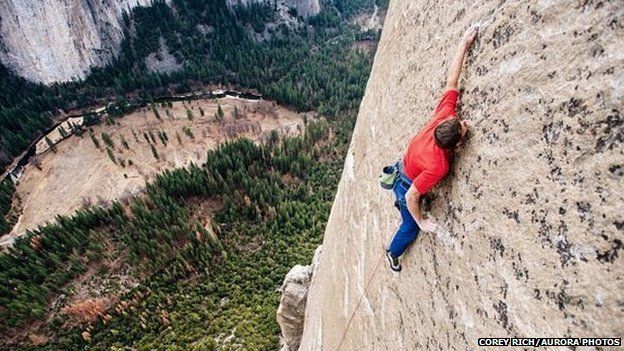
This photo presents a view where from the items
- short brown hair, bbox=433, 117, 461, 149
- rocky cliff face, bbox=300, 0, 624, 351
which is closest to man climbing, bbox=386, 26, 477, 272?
short brown hair, bbox=433, 117, 461, 149

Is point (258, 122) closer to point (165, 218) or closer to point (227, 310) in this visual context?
point (165, 218)

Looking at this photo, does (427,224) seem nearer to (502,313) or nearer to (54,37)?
(502,313)

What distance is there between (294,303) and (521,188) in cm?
1167

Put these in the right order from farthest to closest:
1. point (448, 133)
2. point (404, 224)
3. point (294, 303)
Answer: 1. point (294, 303)
2. point (404, 224)
3. point (448, 133)

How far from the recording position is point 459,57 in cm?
335

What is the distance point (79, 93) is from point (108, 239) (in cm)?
2906

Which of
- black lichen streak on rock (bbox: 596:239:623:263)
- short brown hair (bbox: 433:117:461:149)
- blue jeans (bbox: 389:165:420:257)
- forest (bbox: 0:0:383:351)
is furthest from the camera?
forest (bbox: 0:0:383:351)

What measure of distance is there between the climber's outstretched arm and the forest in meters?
15.7

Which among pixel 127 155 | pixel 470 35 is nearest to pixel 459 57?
pixel 470 35

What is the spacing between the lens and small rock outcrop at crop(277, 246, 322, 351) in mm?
13055

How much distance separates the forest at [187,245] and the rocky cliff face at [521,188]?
14.7 meters

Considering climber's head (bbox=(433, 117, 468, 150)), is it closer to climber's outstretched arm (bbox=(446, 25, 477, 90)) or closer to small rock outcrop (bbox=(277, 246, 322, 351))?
climber's outstretched arm (bbox=(446, 25, 477, 90))

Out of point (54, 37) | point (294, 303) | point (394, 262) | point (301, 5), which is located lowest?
point (301, 5)

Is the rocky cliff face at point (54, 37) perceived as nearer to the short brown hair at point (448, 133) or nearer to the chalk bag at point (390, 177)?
the chalk bag at point (390, 177)
